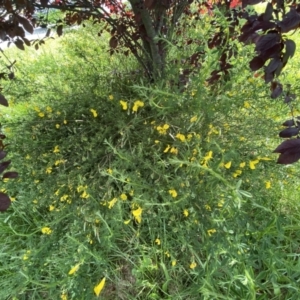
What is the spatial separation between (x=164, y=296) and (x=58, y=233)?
0.51m

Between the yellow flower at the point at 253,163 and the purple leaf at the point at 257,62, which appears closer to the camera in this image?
the purple leaf at the point at 257,62

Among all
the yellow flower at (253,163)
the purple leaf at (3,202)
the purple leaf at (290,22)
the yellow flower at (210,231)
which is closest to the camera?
the purple leaf at (290,22)

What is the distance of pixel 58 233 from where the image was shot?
4.96ft

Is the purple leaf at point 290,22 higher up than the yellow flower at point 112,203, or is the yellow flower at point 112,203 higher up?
the purple leaf at point 290,22

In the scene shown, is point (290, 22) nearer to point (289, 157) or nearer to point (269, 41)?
point (269, 41)

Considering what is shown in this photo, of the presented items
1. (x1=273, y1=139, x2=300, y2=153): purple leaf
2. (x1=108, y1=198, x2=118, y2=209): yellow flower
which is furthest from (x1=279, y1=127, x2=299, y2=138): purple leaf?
(x1=108, y1=198, x2=118, y2=209): yellow flower

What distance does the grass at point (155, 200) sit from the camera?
1.29 metres

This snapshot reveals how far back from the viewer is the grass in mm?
1294

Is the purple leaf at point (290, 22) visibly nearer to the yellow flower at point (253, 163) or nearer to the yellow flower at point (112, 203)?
the yellow flower at point (253, 163)

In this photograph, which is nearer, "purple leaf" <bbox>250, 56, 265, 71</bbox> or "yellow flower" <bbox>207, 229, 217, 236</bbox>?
"purple leaf" <bbox>250, 56, 265, 71</bbox>

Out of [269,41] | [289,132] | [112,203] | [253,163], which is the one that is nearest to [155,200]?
[112,203]

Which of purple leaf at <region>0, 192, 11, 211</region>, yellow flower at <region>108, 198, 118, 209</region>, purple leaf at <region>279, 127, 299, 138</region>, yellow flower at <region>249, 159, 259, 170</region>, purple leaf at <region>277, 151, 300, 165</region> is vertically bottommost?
yellow flower at <region>249, 159, 259, 170</region>

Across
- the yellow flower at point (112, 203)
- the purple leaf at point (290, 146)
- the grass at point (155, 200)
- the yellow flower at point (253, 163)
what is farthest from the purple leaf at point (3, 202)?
the yellow flower at point (253, 163)

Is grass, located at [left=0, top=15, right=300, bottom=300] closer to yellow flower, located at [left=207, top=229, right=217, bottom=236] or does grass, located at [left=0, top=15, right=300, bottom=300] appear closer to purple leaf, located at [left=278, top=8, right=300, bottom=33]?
yellow flower, located at [left=207, top=229, right=217, bottom=236]
